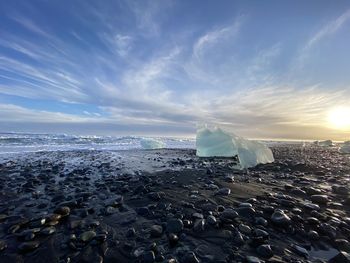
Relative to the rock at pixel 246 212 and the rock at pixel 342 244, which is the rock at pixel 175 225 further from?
the rock at pixel 342 244

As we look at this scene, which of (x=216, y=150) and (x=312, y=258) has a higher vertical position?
(x=216, y=150)

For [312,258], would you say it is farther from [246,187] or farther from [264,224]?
[246,187]

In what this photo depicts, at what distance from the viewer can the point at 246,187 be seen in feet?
21.8

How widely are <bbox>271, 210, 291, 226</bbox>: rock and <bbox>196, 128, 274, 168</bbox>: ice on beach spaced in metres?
6.43

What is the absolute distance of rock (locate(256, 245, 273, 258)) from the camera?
3070 millimetres

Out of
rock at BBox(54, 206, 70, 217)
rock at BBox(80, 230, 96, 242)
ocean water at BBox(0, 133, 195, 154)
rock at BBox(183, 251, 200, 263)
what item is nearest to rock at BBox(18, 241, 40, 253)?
rock at BBox(80, 230, 96, 242)

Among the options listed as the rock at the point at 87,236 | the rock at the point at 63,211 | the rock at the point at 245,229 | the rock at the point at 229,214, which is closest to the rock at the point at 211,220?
the rock at the point at 229,214

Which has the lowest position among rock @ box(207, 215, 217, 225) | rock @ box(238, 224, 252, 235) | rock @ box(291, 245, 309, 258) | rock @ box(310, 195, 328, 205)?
rock @ box(291, 245, 309, 258)

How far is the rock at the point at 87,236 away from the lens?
135 inches

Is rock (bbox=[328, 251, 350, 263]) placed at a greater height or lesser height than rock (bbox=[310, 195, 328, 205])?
lesser

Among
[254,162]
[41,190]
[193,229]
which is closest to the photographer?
[193,229]

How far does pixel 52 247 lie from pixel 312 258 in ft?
10.4

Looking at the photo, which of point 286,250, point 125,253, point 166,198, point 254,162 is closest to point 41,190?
point 166,198

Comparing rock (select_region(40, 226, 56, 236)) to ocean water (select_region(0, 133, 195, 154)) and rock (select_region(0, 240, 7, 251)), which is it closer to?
rock (select_region(0, 240, 7, 251))
